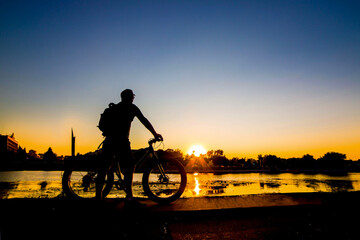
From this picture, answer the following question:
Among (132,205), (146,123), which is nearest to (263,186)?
(146,123)

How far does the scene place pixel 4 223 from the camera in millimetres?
2803

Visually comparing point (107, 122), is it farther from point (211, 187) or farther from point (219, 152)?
point (219, 152)

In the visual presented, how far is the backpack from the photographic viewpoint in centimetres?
405

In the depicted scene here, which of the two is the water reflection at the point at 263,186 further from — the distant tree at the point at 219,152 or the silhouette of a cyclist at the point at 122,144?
the distant tree at the point at 219,152

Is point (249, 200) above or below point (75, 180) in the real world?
below

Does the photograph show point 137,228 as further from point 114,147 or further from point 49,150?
point 49,150

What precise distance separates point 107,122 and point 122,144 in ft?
1.59

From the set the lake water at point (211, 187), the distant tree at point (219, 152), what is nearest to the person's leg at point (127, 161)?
the lake water at point (211, 187)

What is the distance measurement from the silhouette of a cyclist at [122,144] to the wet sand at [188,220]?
1.52 ft

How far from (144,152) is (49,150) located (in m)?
227

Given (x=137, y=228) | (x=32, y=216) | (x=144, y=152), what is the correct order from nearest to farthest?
(x=137, y=228) < (x=32, y=216) < (x=144, y=152)

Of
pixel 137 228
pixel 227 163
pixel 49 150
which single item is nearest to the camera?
pixel 137 228

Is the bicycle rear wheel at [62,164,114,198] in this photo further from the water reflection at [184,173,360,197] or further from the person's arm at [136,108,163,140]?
the water reflection at [184,173,360,197]

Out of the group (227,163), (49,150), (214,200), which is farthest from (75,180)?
(49,150)
